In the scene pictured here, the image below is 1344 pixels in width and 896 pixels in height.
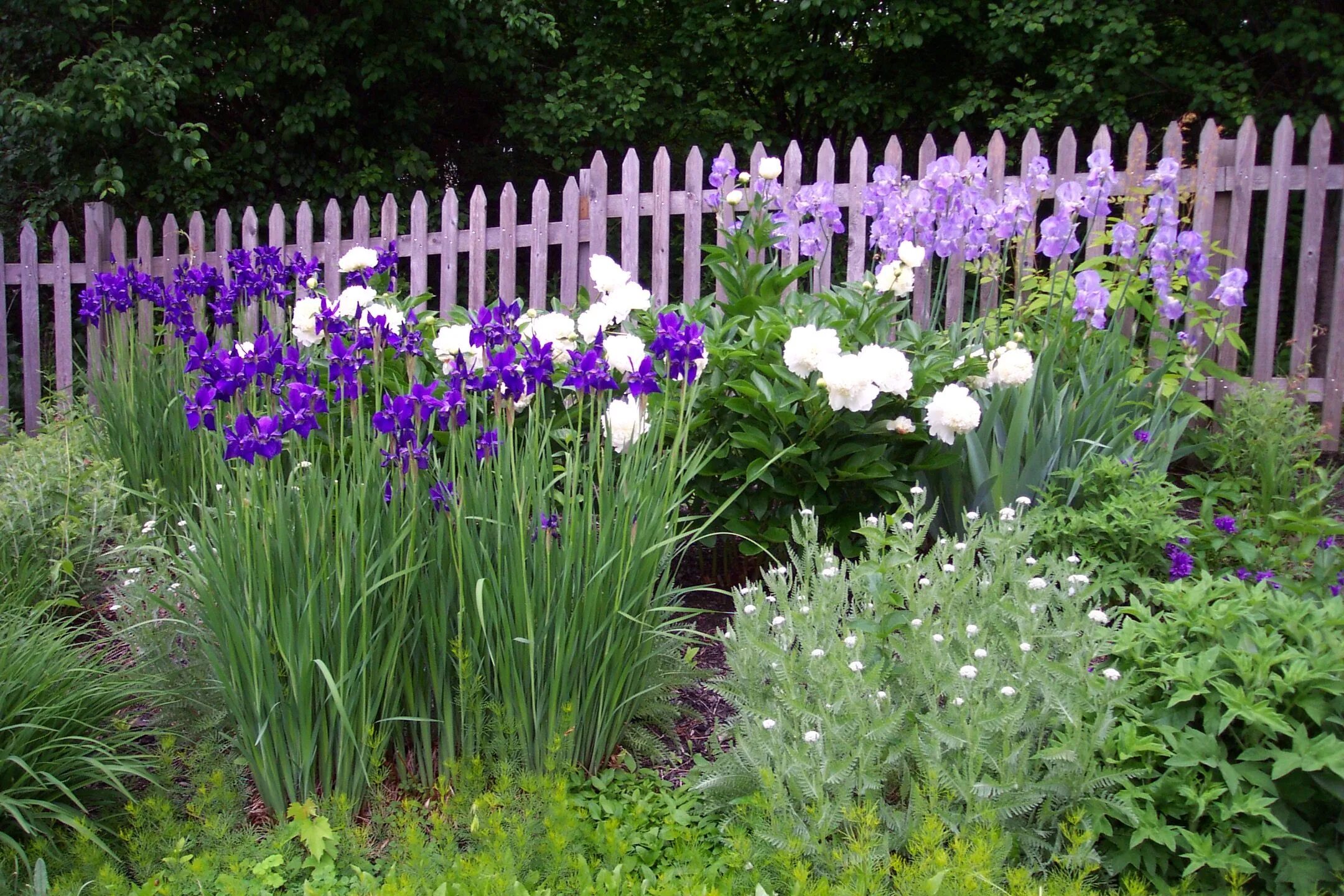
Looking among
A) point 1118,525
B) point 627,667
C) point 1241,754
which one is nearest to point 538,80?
point 1118,525

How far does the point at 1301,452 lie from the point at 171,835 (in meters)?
4.42

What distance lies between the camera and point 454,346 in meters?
2.40

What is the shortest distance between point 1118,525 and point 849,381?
35.2 inches

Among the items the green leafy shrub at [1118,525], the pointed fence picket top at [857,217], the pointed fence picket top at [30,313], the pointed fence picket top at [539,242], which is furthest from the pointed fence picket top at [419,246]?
the green leafy shrub at [1118,525]

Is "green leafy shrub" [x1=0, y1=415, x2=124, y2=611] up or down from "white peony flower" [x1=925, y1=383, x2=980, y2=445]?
down

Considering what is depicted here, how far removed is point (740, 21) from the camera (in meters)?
9.10

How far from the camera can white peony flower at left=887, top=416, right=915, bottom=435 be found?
2904 mm

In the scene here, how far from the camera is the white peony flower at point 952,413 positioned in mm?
2826

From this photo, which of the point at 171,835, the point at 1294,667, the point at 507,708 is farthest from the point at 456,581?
the point at 1294,667

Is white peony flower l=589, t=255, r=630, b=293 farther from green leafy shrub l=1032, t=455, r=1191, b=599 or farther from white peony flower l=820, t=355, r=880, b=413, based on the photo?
green leafy shrub l=1032, t=455, r=1191, b=599

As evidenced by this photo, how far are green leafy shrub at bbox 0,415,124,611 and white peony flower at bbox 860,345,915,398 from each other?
229cm

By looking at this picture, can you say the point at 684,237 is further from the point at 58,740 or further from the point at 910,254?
the point at 58,740

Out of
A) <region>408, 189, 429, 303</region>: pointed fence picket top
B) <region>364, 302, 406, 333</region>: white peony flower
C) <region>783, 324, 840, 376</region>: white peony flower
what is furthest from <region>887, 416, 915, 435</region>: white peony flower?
<region>408, 189, 429, 303</region>: pointed fence picket top

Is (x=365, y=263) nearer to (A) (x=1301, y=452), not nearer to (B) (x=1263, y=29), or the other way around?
(A) (x=1301, y=452)
